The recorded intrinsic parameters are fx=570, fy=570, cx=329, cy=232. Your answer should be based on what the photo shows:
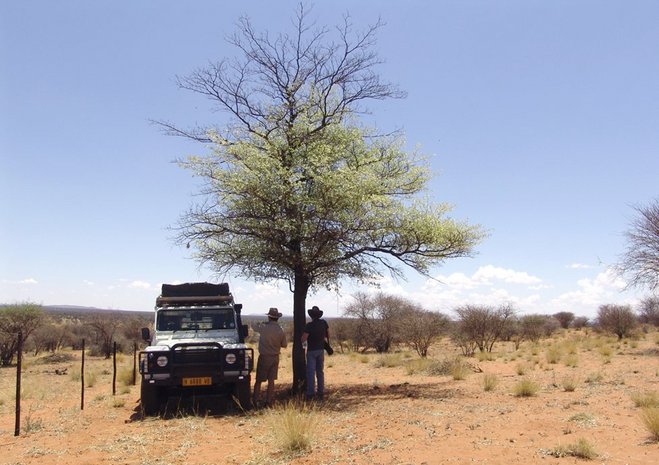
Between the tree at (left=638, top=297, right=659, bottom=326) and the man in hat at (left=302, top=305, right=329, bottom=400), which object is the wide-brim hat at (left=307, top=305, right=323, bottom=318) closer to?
the man in hat at (left=302, top=305, right=329, bottom=400)

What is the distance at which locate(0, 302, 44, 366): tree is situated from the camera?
96.8 ft

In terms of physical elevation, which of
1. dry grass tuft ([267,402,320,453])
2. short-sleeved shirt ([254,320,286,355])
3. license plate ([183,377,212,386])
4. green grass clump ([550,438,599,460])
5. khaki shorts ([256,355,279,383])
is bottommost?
green grass clump ([550,438,599,460])

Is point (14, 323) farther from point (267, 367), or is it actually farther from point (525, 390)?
point (525, 390)

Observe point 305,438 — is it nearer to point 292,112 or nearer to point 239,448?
point 239,448

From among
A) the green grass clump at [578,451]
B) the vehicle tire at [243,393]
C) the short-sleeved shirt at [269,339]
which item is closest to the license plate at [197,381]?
the vehicle tire at [243,393]

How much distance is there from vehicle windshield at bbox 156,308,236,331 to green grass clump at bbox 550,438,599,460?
301 inches

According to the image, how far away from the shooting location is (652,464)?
6.52 metres

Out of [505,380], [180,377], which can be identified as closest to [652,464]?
[180,377]

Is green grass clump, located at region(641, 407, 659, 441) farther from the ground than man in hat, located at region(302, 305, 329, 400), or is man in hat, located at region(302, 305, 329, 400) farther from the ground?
man in hat, located at region(302, 305, 329, 400)

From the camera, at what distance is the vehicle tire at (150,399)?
10.9 metres

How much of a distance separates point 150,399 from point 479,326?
22.3 metres

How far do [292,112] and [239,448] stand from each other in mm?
7583

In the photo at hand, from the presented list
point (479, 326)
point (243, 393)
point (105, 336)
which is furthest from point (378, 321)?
point (243, 393)

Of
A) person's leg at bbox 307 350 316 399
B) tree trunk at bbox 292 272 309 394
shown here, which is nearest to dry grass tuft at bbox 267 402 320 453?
person's leg at bbox 307 350 316 399
